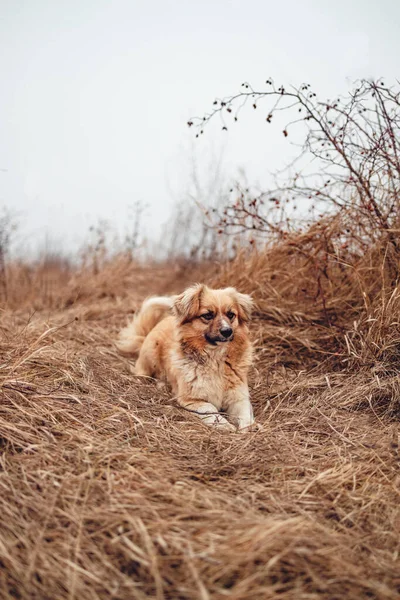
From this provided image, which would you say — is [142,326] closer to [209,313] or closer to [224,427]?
[209,313]

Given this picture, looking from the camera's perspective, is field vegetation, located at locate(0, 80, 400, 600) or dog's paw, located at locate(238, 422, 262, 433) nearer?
field vegetation, located at locate(0, 80, 400, 600)

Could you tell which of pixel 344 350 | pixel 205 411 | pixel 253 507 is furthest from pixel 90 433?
pixel 344 350

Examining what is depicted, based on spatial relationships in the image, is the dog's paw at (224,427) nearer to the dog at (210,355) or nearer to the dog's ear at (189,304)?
the dog at (210,355)

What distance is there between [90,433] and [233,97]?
2.85 m

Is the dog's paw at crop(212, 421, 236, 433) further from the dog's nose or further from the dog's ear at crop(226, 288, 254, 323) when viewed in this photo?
the dog's ear at crop(226, 288, 254, 323)

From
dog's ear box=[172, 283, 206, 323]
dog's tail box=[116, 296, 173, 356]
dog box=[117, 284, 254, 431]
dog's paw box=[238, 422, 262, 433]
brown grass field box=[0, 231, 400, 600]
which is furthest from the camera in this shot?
dog's tail box=[116, 296, 173, 356]

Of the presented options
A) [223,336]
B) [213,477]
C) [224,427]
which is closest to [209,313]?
[223,336]

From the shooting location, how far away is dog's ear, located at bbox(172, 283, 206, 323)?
357cm

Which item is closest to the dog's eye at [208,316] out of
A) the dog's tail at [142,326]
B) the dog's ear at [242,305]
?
the dog's ear at [242,305]

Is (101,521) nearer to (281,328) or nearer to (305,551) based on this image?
(305,551)

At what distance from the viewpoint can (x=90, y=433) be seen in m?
2.23

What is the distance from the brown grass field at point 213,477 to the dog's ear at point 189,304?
0.63 meters

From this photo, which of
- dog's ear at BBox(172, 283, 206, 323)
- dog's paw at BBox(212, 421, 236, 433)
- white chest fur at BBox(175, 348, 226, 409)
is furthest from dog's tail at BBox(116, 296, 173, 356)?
dog's paw at BBox(212, 421, 236, 433)

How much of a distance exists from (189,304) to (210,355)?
45cm
